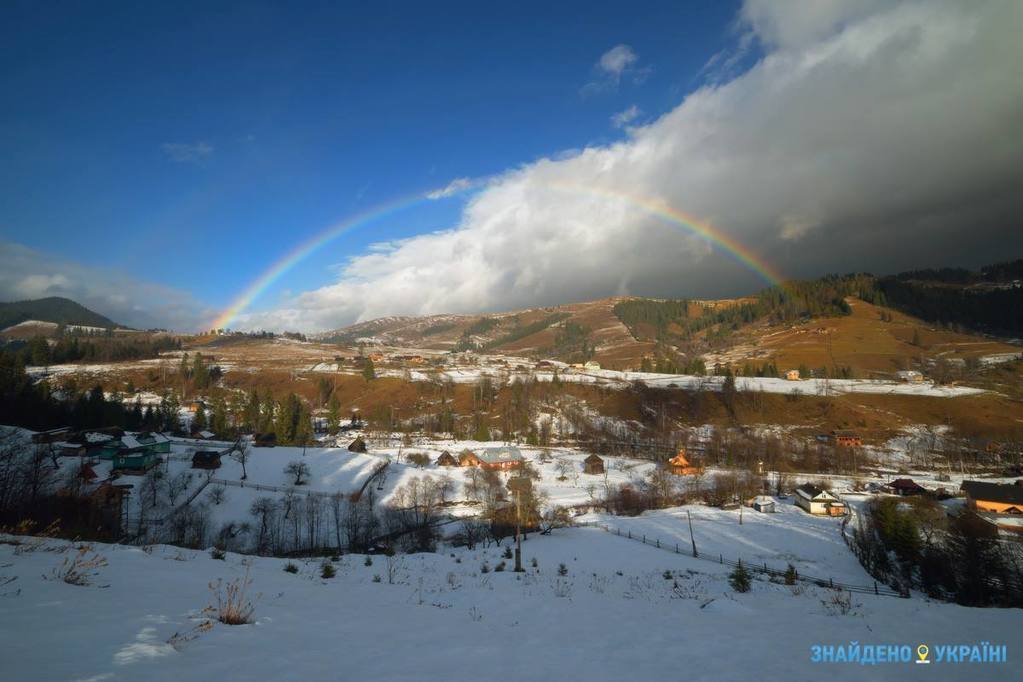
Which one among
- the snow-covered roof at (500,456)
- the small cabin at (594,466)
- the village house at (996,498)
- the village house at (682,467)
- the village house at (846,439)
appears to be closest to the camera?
the village house at (996,498)

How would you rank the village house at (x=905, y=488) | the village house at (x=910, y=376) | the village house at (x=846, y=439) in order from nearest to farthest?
1. the village house at (x=905, y=488)
2. the village house at (x=846, y=439)
3. the village house at (x=910, y=376)

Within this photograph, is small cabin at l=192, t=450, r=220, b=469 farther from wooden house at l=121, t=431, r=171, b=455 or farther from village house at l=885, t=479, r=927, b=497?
village house at l=885, t=479, r=927, b=497

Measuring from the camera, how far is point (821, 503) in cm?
5438

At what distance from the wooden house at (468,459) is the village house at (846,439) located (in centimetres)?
7051

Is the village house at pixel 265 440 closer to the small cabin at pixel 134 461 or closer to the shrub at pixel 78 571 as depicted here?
the small cabin at pixel 134 461

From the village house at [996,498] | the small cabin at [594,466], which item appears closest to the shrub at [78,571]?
the small cabin at [594,466]

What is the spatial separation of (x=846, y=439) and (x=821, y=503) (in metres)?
49.7

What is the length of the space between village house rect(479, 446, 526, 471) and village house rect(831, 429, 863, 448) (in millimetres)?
63752

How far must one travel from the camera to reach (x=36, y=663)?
4.13 meters

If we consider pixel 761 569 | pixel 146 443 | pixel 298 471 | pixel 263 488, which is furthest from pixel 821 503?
pixel 146 443

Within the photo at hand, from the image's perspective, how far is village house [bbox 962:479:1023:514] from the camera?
53438 millimetres

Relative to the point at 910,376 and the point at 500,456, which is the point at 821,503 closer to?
the point at 500,456

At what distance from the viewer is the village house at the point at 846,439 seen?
90.9 metres

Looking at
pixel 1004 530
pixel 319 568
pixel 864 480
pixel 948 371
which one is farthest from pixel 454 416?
pixel 948 371
